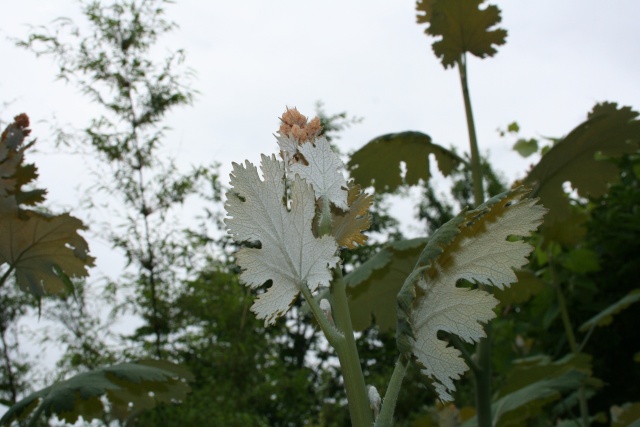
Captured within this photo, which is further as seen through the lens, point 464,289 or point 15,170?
point 15,170

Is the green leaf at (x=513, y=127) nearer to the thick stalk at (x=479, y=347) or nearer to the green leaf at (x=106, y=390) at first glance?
the thick stalk at (x=479, y=347)

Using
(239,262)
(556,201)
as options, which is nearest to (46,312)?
(556,201)

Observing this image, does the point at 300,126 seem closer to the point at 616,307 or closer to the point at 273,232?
the point at 273,232

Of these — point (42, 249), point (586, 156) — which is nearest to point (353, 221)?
point (42, 249)

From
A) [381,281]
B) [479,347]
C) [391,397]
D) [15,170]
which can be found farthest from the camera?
[381,281]

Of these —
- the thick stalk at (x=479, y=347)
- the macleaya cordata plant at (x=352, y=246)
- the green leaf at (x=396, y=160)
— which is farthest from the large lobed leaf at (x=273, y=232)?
the green leaf at (x=396, y=160)
